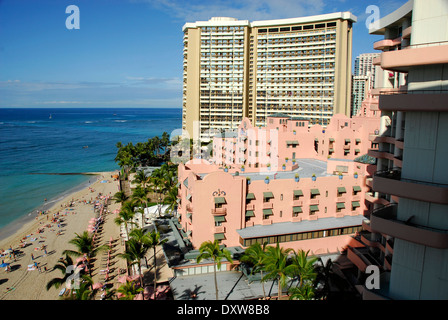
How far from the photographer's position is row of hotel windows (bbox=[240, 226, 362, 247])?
114 ft

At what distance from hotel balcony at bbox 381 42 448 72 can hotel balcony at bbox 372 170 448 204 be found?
17.7 feet

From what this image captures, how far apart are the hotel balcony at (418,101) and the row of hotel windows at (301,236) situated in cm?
2064

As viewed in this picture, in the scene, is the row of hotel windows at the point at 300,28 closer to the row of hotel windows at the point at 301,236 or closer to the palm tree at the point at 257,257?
the row of hotel windows at the point at 301,236

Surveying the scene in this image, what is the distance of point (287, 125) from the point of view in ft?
196

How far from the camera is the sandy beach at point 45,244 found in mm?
37344

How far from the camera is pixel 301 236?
1414 inches

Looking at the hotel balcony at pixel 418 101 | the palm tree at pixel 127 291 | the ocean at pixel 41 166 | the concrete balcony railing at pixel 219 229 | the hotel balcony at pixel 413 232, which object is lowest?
the ocean at pixel 41 166

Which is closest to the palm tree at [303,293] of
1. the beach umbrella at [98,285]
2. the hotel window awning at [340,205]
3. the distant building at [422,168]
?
the distant building at [422,168]

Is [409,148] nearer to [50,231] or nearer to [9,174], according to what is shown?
[50,231]

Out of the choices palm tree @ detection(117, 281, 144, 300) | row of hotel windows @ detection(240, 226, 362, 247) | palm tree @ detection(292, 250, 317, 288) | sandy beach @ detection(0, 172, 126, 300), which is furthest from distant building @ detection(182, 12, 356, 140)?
palm tree @ detection(117, 281, 144, 300)

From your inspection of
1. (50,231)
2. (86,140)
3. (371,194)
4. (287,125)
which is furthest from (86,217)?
(86,140)

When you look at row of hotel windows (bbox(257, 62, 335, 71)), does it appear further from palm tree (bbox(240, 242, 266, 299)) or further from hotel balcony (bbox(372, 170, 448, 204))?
hotel balcony (bbox(372, 170, 448, 204))

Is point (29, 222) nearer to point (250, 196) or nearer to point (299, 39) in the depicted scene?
point (250, 196)
